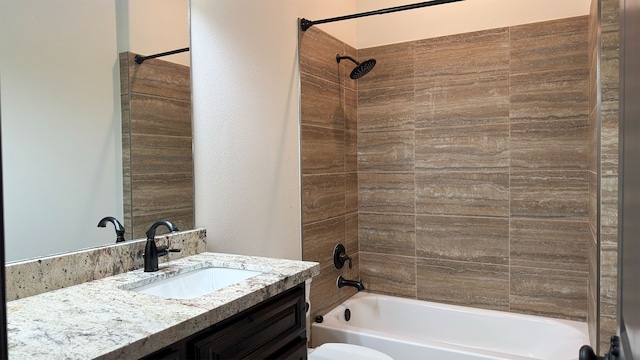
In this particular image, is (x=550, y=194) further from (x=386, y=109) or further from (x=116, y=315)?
(x=116, y=315)

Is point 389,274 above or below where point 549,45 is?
below

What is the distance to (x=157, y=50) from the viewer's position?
167 cm

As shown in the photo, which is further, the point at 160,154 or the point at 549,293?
the point at 549,293

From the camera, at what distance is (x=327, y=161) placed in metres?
2.79

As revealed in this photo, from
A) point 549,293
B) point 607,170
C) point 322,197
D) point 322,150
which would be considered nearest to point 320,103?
point 322,150

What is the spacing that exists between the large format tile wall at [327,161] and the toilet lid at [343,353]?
0.51m

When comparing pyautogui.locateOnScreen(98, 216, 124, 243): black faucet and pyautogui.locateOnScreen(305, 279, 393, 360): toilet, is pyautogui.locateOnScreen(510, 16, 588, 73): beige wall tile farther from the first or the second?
pyautogui.locateOnScreen(98, 216, 124, 243): black faucet

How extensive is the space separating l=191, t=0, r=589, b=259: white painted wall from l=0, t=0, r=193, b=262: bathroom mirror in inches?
12.8

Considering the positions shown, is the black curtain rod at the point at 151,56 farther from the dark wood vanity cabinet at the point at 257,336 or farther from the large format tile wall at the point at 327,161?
the dark wood vanity cabinet at the point at 257,336

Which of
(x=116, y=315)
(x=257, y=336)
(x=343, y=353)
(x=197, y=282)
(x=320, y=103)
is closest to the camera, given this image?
(x=116, y=315)

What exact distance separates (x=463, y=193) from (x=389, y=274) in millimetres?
809

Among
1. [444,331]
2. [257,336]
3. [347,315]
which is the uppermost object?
[257,336]

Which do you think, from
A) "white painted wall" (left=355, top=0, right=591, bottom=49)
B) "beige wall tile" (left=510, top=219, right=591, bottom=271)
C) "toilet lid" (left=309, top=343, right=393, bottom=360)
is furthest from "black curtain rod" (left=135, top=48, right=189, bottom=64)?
"beige wall tile" (left=510, top=219, right=591, bottom=271)

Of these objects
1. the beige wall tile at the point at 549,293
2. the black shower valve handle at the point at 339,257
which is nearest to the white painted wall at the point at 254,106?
the black shower valve handle at the point at 339,257
